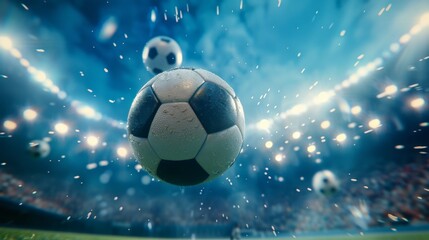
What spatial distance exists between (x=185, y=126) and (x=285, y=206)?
66.8 feet

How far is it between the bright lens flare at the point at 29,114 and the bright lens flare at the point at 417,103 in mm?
24065

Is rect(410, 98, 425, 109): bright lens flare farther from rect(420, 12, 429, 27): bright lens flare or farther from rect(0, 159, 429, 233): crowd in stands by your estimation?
rect(420, 12, 429, 27): bright lens flare

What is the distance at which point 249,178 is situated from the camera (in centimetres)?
2358

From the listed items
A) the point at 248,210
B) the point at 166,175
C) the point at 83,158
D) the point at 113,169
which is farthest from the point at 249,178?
the point at 166,175

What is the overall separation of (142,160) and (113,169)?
20.7m

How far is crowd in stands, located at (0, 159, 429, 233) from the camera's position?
1299 cm

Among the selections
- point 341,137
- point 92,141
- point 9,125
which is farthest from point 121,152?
point 341,137

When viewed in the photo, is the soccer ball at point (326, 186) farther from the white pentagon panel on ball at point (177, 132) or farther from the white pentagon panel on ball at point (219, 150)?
the white pentagon panel on ball at point (177, 132)

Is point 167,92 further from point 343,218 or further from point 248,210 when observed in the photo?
point 248,210

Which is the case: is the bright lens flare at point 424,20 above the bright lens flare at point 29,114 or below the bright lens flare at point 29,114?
above

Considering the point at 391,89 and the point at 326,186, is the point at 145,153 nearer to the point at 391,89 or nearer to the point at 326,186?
the point at 326,186

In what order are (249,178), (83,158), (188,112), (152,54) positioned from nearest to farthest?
1. (188,112)
2. (152,54)
3. (83,158)
4. (249,178)

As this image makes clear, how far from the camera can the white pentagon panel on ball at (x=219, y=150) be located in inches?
86.3

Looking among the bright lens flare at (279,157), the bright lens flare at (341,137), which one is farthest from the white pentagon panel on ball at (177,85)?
the bright lens flare at (279,157)
